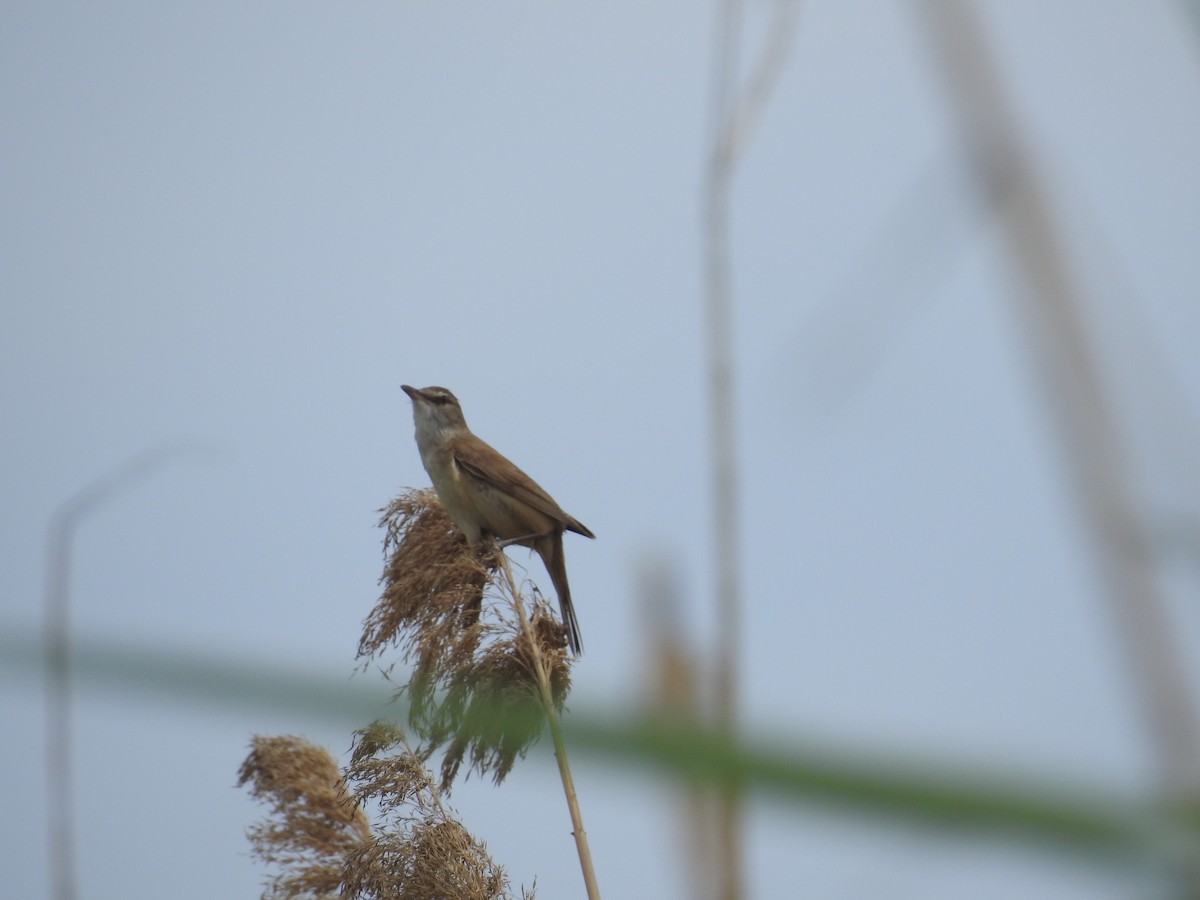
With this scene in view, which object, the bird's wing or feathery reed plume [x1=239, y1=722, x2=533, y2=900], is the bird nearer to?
the bird's wing

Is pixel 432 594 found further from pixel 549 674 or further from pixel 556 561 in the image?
pixel 556 561

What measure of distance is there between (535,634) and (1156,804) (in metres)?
3.46

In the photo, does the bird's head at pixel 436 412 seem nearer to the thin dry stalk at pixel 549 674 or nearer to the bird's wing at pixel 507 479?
the bird's wing at pixel 507 479

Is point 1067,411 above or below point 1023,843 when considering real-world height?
above

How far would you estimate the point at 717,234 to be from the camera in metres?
1.16

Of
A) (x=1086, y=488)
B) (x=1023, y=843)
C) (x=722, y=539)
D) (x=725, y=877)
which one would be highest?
(x=722, y=539)

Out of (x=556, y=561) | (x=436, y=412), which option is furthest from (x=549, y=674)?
(x=436, y=412)

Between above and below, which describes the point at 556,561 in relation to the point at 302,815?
above

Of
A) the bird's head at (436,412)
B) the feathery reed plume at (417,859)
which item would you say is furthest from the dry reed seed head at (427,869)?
the bird's head at (436,412)

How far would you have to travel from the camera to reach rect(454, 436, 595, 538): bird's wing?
236 inches

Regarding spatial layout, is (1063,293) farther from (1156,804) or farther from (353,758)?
(353,758)

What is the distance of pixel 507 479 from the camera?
6.21m

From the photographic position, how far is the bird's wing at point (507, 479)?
5988 millimetres

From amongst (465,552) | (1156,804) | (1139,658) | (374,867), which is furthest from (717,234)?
(465,552)
